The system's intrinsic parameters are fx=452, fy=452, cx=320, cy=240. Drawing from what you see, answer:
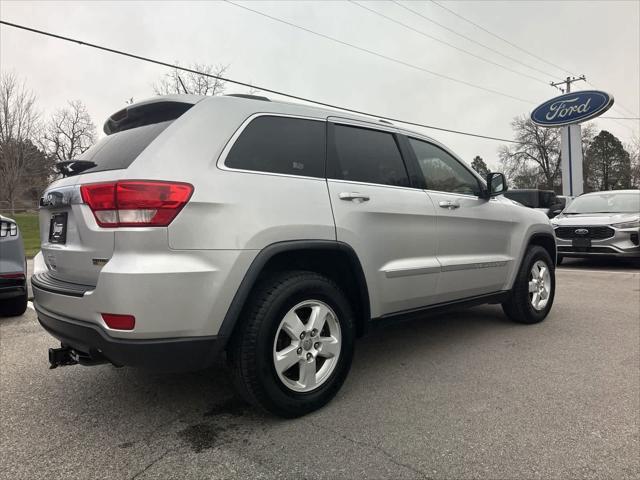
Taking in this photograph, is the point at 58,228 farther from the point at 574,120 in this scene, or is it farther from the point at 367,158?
the point at 574,120

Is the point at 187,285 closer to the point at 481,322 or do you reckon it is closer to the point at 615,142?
the point at 481,322

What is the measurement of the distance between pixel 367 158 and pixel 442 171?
0.99m

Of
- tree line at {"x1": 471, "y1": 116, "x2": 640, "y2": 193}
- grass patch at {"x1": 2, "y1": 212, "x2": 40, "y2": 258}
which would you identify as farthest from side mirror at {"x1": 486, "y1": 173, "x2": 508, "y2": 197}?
tree line at {"x1": 471, "y1": 116, "x2": 640, "y2": 193}

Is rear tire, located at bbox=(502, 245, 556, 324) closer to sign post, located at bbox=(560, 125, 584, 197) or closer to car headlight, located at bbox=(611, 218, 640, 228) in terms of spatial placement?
car headlight, located at bbox=(611, 218, 640, 228)

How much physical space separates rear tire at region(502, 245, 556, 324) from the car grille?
5.19 m

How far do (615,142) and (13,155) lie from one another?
214 feet

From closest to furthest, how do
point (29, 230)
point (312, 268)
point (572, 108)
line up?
1. point (312, 268)
2. point (29, 230)
3. point (572, 108)

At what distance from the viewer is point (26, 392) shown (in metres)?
3.09

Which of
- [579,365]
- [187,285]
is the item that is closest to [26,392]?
[187,285]

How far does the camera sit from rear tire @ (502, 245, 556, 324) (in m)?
4.57

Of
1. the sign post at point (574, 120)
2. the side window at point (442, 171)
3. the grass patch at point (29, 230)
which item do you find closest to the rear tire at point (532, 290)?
the side window at point (442, 171)

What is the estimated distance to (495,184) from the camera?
4.26 m

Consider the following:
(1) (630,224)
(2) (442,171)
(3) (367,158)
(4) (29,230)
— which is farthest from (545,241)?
(4) (29,230)

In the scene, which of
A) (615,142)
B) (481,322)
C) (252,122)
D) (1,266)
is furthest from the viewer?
(615,142)
